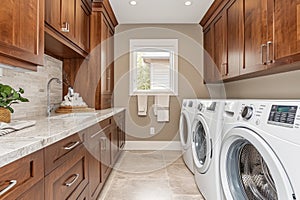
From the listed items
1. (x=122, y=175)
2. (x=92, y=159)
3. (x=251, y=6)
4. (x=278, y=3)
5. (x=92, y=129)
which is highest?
(x=251, y=6)

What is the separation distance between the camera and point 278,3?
204 centimetres

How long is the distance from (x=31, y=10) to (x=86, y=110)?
66.0 inches

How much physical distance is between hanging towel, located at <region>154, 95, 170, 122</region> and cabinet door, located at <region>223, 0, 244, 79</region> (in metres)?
1.42

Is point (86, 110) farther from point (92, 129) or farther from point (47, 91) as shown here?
point (92, 129)

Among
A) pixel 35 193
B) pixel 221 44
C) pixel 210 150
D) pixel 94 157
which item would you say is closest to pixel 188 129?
pixel 210 150

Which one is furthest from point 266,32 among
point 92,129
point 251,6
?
point 92,129

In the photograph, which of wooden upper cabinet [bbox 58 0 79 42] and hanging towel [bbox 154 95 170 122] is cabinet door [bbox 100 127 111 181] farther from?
hanging towel [bbox 154 95 170 122]

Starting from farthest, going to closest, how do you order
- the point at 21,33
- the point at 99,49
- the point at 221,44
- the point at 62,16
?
1. the point at 221,44
2. the point at 99,49
3. the point at 62,16
4. the point at 21,33

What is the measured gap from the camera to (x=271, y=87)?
297 centimetres

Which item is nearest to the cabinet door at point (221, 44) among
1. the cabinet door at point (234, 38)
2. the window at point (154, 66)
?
the cabinet door at point (234, 38)

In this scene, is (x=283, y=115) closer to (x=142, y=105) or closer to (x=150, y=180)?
(x=150, y=180)

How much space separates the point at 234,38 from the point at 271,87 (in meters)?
0.72

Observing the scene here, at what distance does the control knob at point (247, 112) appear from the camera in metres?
1.36

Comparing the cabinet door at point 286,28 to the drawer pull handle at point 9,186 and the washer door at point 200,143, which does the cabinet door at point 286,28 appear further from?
the drawer pull handle at point 9,186
